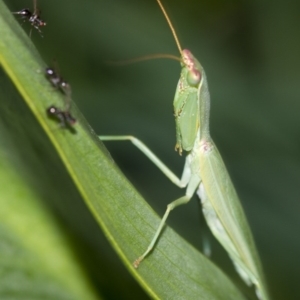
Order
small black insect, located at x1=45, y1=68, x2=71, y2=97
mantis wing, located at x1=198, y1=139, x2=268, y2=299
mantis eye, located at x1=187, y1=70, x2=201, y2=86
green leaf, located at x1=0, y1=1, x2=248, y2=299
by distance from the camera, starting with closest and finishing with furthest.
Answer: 1. green leaf, located at x1=0, y1=1, x2=248, y2=299
2. small black insect, located at x1=45, y1=68, x2=71, y2=97
3. mantis eye, located at x1=187, y1=70, x2=201, y2=86
4. mantis wing, located at x1=198, y1=139, x2=268, y2=299

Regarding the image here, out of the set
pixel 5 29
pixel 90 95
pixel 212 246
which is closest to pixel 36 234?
pixel 5 29

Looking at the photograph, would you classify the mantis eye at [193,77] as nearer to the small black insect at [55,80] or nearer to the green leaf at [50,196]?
the green leaf at [50,196]

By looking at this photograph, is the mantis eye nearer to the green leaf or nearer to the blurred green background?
the green leaf

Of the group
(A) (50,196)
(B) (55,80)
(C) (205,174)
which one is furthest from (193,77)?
(B) (55,80)

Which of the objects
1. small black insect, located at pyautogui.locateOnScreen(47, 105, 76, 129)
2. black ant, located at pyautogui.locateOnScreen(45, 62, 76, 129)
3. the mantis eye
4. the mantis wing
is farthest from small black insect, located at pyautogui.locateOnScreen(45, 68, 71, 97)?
the mantis wing

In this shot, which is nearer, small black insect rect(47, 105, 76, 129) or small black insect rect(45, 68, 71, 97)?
small black insect rect(47, 105, 76, 129)

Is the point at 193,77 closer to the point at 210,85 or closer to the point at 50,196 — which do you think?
the point at 50,196

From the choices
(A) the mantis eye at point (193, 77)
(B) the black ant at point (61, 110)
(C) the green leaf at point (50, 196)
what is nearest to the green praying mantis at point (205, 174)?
(A) the mantis eye at point (193, 77)
